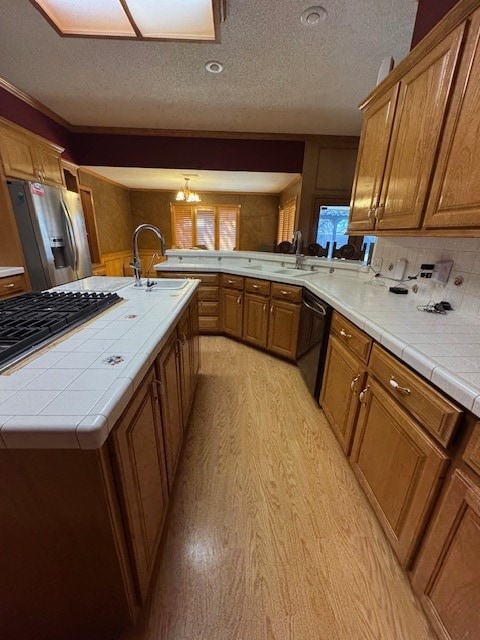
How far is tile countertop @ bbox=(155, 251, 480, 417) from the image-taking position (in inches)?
32.4

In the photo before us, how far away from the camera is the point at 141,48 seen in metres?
2.04

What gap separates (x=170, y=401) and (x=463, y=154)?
66.6 inches

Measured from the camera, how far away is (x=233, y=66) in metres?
2.24

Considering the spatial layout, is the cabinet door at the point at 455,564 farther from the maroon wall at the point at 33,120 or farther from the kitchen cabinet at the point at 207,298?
the maroon wall at the point at 33,120

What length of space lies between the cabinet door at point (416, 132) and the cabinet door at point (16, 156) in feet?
10.8

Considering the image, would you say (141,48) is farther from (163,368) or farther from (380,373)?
(380,373)

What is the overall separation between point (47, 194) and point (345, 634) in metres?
3.96

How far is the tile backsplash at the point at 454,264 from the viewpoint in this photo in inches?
54.4

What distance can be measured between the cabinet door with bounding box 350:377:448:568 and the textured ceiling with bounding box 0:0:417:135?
2.32m

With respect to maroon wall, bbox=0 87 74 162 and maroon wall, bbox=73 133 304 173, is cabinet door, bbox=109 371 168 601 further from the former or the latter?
maroon wall, bbox=73 133 304 173

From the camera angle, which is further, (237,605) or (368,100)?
(368,100)

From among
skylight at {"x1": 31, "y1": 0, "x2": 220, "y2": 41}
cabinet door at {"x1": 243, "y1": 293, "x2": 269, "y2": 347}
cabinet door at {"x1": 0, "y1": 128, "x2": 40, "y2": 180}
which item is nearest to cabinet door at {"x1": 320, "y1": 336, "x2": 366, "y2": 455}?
cabinet door at {"x1": 243, "y1": 293, "x2": 269, "y2": 347}

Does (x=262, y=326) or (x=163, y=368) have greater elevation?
(x=163, y=368)

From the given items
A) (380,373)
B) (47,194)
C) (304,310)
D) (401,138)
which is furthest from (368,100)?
(47,194)
